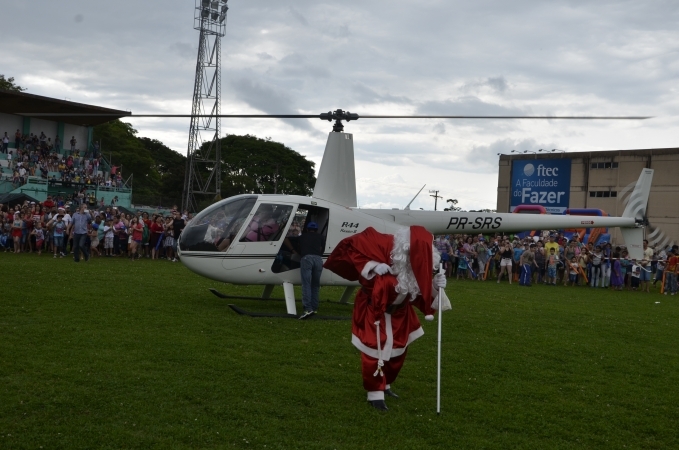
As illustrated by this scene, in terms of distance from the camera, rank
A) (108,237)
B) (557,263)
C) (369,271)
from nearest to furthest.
→ (369,271)
(108,237)
(557,263)

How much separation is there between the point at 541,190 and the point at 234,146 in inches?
982

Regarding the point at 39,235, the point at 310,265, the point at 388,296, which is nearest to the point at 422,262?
the point at 388,296

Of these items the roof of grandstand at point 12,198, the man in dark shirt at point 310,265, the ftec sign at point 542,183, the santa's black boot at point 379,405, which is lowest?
the santa's black boot at point 379,405

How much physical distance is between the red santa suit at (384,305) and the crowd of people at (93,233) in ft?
57.2

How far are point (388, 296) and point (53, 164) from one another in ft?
124

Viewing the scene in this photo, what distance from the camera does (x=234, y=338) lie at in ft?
33.7

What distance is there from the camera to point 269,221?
12695 millimetres

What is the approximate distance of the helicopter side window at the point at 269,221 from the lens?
41.5ft

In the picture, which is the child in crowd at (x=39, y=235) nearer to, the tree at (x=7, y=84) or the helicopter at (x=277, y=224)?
the helicopter at (x=277, y=224)

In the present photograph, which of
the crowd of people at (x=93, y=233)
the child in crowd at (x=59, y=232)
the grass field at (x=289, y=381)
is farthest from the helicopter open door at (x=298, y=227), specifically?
the child in crowd at (x=59, y=232)

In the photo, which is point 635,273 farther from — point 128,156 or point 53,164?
point 128,156

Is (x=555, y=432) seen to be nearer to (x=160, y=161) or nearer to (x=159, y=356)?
(x=159, y=356)

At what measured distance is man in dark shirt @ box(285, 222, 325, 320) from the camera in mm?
12438

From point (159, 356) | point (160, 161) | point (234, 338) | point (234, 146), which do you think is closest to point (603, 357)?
point (234, 338)
